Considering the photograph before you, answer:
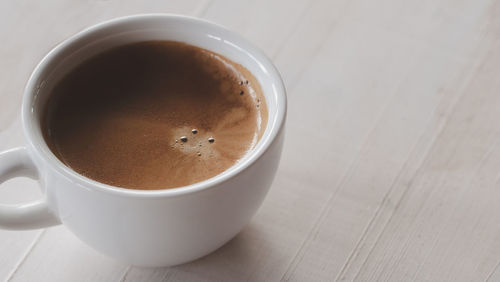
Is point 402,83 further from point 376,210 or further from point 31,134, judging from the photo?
point 31,134

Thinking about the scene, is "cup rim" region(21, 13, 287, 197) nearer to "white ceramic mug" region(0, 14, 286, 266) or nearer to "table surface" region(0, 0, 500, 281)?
"white ceramic mug" region(0, 14, 286, 266)

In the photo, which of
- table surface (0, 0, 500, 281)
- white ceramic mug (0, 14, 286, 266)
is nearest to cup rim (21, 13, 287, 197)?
white ceramic mug (0, 14, 286, 266)

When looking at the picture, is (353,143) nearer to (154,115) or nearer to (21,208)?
(154,115)

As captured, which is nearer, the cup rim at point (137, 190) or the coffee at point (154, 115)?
the cup rim at point (137, 190)

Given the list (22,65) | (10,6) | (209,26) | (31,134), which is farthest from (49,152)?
(10,6)

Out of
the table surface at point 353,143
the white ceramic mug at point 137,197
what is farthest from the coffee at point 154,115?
the table surface at point 353,143

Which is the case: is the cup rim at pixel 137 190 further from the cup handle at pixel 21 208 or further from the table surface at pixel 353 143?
the table surface at pixel 353 143

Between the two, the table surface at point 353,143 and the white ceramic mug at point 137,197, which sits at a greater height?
the white ceramic mug at point 137,197
